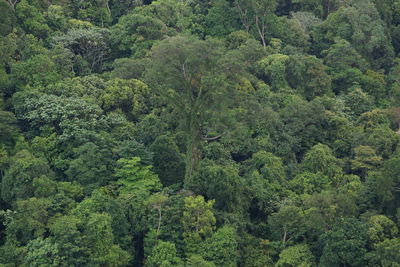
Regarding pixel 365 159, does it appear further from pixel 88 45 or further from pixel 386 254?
pixel 88 45

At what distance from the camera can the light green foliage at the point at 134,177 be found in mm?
22922

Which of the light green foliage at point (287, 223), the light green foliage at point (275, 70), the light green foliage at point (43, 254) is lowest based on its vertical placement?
the light green foliage at point (43, 254)

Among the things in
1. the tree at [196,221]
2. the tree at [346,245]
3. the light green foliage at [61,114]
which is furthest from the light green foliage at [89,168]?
the tree at [346,245]

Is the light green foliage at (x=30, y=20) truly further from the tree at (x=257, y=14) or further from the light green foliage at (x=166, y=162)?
the tree at (x=257, y=14)

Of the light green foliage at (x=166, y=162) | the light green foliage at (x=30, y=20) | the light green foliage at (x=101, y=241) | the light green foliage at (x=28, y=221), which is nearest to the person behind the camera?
the light green foliage at (x=101, y=241)

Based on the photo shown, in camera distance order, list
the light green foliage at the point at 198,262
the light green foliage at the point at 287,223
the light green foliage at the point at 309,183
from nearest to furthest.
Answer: the light green foliage at the point at 198,262 < the light green foliage at the point at 287,223 < the light green foliage at the point at 309,183

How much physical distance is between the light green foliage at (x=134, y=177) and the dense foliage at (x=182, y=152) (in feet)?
0.17

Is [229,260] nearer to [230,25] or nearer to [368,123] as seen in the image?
[368,123]

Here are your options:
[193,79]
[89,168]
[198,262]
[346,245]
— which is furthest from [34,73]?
[346,245]

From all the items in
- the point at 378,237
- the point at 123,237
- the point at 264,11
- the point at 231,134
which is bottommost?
the point at 123,237

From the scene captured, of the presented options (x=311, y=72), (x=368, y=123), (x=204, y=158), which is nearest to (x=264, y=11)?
(x=311, y=72)

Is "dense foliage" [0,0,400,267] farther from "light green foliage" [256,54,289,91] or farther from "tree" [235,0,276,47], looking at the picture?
"tree" [235,0,276,47]

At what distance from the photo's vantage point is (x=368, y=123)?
2847 cm

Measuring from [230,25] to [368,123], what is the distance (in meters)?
11.0
